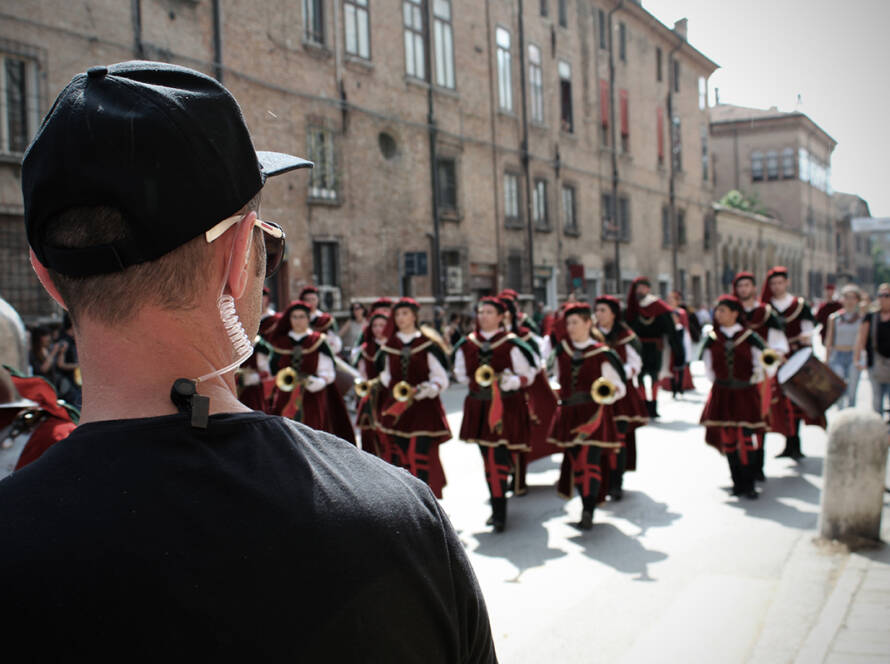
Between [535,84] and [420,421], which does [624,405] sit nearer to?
[420,421]

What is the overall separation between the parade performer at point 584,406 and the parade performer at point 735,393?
145 centimetres

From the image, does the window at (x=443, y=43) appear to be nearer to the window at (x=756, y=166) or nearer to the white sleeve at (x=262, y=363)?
the white sleeve at (x=262, y=363)

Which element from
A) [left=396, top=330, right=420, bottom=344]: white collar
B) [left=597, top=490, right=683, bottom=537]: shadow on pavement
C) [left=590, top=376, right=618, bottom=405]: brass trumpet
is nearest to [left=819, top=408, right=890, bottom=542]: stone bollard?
[left=597, top=490, right=683, bottom=537]: shadow on pavement

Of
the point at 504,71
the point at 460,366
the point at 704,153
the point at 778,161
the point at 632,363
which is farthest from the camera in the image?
the point at 778,161

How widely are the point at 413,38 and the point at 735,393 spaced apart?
58.4 ft

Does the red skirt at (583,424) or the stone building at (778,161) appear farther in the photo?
the stone building at (778,161)

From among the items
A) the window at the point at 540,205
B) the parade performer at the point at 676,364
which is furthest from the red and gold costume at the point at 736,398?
the window at the point at 540,205

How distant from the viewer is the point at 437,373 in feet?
27.1

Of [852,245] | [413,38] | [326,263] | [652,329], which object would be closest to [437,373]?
[652,329]

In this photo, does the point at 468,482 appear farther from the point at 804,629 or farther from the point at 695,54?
the point at 695,54

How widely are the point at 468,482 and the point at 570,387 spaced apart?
2.15 metres

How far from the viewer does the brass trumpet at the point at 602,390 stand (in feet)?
25.3

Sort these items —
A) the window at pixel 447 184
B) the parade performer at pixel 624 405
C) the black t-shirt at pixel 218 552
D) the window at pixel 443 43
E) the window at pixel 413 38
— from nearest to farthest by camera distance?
the black t-shirt at pixel 218 552 < the parade performer at pixel 624 405 < the window at pixel 413 38 < the window at pixel 443 43 < the window at pixel 447 184

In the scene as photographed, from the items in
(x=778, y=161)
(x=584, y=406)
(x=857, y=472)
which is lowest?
(x=857, y=472)
